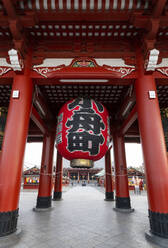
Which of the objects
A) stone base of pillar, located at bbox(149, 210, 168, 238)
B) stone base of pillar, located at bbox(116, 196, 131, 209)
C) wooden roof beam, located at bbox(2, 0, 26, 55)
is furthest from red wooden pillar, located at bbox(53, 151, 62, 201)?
wooden roof beam, located at bbox(2, 0, 26, 55)

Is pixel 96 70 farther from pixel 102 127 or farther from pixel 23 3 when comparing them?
pixel 23 3

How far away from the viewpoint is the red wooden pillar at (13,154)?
338cm

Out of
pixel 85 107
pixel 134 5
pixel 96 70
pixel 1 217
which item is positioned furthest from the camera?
pixel 96 70

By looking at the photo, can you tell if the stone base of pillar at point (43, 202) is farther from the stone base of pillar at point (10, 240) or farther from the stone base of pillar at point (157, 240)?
the stone base of pillar at point (157, 240)

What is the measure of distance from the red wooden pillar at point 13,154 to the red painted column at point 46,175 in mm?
3149

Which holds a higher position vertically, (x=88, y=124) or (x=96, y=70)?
(x=96, y=70)

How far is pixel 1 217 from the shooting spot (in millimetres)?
3283

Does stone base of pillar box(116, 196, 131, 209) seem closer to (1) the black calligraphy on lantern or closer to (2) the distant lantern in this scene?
(2) the distant lantern

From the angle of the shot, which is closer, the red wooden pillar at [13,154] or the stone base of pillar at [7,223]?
the stone base of pillar at [7,223]

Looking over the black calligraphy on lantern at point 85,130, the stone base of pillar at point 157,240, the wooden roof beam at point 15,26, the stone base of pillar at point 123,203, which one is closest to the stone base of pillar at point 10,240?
the black calligraphy on lantern at point 85,130

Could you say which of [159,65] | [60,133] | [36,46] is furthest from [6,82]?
[159,65]

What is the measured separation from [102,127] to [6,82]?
11.5 feet

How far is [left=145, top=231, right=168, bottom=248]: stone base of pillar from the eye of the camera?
10.1 feet

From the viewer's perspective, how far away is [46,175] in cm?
723
